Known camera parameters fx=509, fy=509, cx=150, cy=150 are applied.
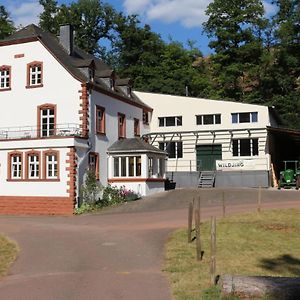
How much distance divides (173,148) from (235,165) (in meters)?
5.61

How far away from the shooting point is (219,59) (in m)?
57.1

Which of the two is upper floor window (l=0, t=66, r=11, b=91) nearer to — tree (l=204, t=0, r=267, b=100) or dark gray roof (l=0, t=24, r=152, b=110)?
dark gray roof (l=0, t=24, r=152, b=110)

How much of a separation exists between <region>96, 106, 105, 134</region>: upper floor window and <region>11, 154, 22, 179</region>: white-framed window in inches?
216

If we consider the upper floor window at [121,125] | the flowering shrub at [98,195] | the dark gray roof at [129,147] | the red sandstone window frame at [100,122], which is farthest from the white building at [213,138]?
the flowering shrub at [98,195]

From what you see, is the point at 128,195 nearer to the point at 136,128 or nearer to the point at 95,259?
the point at 136,128

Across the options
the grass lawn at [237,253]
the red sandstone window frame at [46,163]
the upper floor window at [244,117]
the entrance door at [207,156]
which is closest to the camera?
the grass lawn at [237,253]

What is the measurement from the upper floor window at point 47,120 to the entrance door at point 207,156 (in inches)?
569

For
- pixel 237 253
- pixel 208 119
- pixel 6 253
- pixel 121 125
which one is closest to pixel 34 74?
pixel 121 125

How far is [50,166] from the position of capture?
29125 millimetres

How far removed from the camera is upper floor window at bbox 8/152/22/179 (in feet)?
97.8

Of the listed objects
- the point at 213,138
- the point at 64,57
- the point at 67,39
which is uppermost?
the point at 67,39

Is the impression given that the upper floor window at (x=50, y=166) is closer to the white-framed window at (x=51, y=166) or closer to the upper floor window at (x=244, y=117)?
the white-framed window at (x=51, y=166)

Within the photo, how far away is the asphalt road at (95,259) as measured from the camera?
904 centimetres

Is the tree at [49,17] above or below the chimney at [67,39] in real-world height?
above
